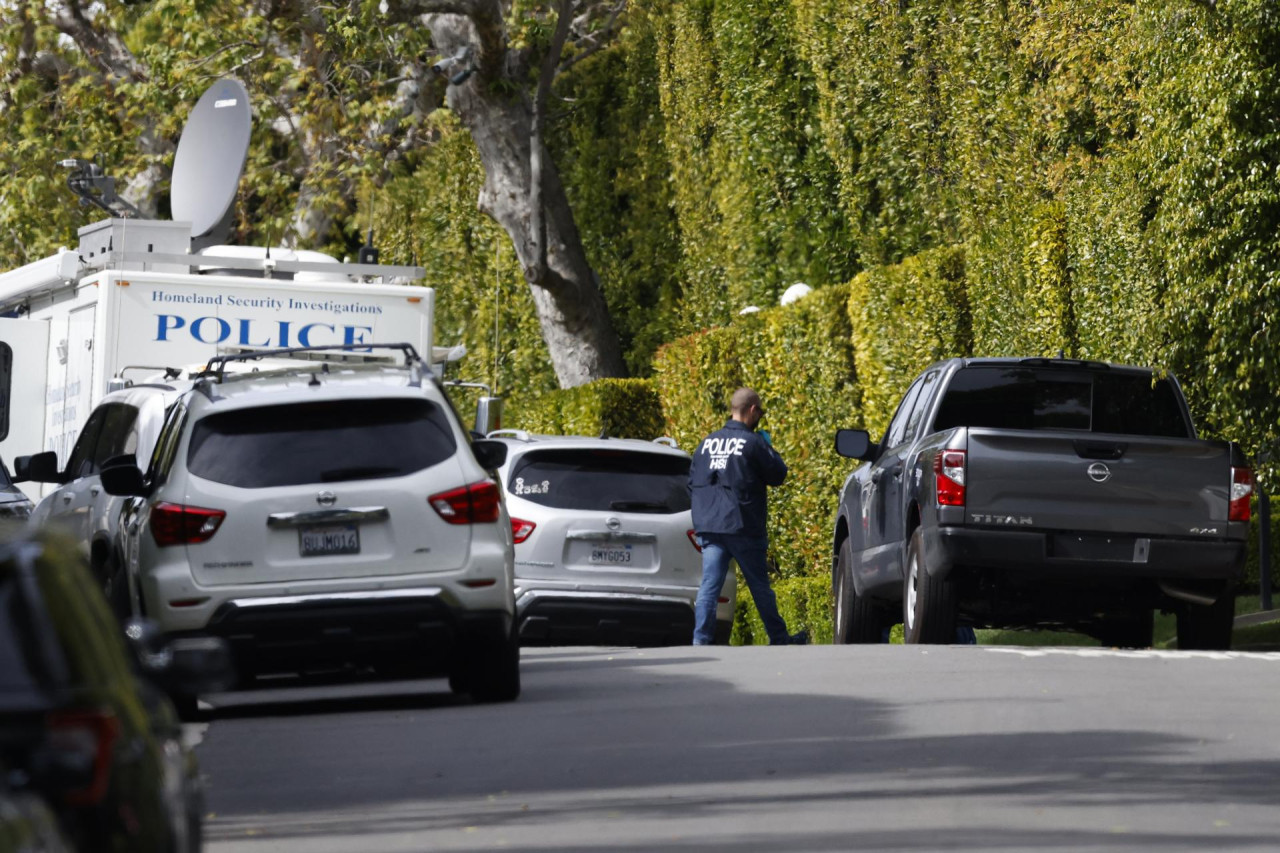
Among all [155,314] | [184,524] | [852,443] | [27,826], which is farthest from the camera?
→ [155,314]

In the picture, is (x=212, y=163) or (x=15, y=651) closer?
(x=15, y=651)

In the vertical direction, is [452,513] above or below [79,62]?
below

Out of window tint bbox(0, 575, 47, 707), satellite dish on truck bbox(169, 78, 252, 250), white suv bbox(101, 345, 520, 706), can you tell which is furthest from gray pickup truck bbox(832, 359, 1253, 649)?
window tint bbox(0, 575, 47, 707)

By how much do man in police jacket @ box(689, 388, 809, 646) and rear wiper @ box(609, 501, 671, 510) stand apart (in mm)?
582

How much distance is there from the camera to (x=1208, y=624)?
15477mm

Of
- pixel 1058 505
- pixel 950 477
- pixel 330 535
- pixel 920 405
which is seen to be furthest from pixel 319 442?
pixel 920 405

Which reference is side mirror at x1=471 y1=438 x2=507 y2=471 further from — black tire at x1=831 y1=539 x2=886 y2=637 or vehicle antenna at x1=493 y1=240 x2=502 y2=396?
vehicle antenna at x1=493 y1=240 x2=502 y2=396

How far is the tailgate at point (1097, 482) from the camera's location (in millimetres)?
14305

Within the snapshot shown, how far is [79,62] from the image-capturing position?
3944cm

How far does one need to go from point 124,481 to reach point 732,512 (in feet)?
18.0

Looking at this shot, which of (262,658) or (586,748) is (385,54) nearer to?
(262,658)

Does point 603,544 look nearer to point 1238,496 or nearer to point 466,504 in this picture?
point 1238,496

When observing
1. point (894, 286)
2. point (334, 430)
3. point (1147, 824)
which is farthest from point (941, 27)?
point (1147, 824)

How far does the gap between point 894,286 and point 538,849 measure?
620 inches
